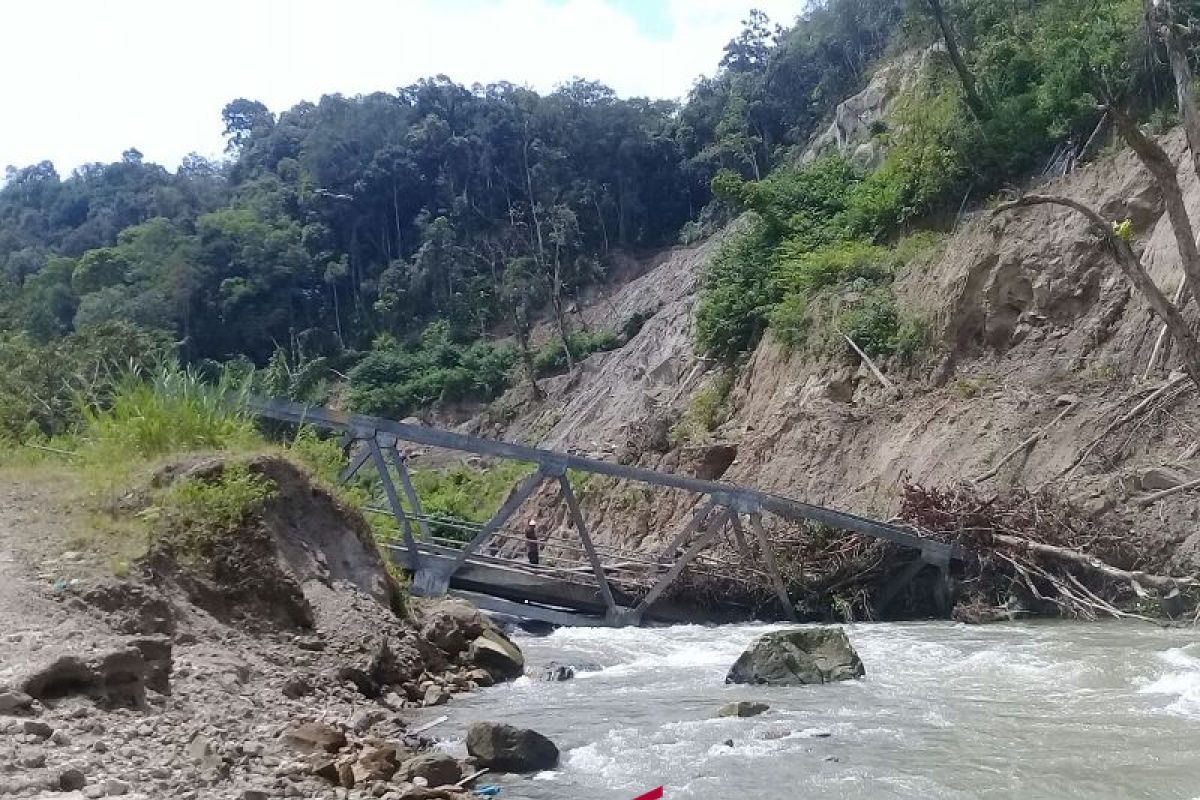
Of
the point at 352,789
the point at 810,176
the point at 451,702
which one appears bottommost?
the point at 451,702

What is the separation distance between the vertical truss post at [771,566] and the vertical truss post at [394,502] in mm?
4640

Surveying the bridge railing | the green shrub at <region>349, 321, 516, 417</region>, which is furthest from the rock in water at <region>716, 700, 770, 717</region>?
the green shrub at <region>349, 321, 516, 417</region>

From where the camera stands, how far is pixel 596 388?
36.7 metres

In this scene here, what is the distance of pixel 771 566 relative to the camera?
1582 centimetres

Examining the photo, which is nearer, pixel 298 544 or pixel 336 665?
pixel 336 665

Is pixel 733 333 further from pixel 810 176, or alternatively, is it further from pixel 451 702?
pixel 451 702

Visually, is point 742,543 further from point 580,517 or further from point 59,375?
point 59,375

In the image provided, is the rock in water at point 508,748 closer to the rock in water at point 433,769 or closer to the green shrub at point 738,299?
the rock in water at point 433,769

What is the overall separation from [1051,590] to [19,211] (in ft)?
263

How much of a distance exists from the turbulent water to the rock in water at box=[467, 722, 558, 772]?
14 centimetres

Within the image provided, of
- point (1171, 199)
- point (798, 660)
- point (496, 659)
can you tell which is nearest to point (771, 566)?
point (798, 660)

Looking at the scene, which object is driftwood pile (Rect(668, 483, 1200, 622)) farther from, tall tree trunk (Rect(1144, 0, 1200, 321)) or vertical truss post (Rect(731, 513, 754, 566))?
tall tree trunk (Rect(1144, 0, 1200, 321))

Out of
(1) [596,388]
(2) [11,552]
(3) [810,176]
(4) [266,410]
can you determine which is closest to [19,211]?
(1) [596,388]

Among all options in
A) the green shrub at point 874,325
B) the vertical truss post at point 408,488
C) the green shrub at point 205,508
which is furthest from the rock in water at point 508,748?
the green shrub at point 874,325
